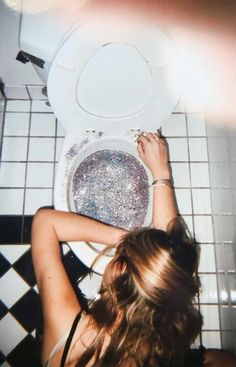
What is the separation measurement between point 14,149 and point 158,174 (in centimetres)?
72

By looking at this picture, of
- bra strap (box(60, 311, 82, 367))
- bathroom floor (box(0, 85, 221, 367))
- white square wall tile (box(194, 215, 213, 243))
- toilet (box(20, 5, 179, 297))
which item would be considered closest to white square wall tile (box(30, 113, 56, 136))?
bathroom floor (box(0, 85, 221, 367))

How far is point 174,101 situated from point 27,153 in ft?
2.39

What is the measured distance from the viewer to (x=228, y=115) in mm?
1141

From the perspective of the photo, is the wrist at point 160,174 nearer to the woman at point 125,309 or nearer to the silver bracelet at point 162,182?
the silver bracelet at point 162,182

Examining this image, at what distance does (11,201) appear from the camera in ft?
4.51

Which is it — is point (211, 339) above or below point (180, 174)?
below

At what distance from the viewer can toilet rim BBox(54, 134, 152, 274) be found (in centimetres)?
98

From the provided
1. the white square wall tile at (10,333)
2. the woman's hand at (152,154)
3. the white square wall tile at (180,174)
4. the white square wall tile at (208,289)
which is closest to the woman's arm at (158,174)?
the woman's hand at (152,154)

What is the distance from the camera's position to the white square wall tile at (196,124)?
1474 millimetres

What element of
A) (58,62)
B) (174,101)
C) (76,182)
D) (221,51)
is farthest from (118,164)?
(221,51)

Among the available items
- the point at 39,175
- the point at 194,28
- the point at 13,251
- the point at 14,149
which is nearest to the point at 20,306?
the point at 13,251

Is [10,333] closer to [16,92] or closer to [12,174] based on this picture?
[12,174]

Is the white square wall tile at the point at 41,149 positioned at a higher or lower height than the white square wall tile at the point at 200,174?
higher

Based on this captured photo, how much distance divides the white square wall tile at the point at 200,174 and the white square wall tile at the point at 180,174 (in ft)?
0.08
